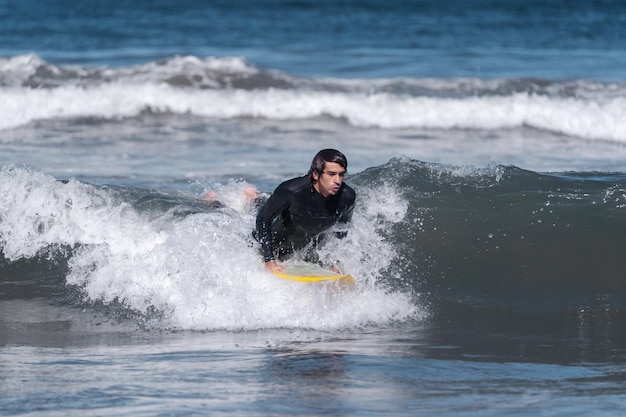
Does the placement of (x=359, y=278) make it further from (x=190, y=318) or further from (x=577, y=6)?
(x=577, y=6)

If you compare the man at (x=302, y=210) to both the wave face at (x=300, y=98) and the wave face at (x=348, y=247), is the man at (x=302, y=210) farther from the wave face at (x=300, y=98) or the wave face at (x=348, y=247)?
the wave face at (x=300, y=98)

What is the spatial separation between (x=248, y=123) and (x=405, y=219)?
293 inches

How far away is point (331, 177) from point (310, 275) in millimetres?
761

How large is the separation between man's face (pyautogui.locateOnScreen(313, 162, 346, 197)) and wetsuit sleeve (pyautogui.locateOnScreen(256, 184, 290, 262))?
0.30m

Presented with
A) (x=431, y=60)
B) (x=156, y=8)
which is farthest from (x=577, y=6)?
(x=156, y=8)

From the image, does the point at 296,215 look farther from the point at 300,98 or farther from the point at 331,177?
the point at 300,98

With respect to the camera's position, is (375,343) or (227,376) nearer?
(227,376)

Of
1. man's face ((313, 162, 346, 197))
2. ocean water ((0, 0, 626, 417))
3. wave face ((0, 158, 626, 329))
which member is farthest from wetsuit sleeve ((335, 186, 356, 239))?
ocean water ((0, 0, 626, 417))

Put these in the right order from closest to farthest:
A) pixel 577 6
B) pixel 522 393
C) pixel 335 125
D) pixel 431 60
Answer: pixel 522 393 → pixel 335 125 → pixel 431 60 → pixel 577 6

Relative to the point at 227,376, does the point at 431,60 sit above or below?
above

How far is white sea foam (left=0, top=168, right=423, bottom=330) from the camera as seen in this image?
726 centimetres

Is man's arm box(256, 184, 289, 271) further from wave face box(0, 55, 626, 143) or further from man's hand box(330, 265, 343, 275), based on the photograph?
wave face box(0, 55, 626, 143)

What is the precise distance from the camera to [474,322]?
7.39 metres

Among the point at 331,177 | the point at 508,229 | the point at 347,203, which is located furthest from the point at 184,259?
the point at 508,229
